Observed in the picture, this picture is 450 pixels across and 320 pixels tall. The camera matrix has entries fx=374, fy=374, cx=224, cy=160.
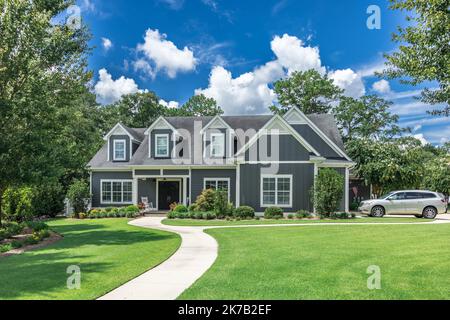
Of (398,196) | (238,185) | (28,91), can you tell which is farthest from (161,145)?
(398,196)

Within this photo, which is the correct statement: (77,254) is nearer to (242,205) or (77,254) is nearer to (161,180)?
(242,205)

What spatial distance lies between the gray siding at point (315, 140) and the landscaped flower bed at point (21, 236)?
18.2 m

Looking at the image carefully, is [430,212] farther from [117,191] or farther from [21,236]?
[21,236]

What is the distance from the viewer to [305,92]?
153ft

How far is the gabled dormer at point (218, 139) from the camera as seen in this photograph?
1065 inches

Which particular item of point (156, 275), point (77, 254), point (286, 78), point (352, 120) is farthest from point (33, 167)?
point (352, 120)

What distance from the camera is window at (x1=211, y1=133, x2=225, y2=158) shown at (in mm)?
26972

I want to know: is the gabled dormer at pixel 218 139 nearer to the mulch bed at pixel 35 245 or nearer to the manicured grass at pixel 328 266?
the manicured grass at pixel 328 266

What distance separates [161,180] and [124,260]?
1935 centimetres

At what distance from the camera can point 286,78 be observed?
47812 mm

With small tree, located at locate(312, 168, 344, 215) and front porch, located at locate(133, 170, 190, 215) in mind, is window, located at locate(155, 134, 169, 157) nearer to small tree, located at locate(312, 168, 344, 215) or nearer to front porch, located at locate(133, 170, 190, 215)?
front porch, located at locate(133, 170, 190, 215)

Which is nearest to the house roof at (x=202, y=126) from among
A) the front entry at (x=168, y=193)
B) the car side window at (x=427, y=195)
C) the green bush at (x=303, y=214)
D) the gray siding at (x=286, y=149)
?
the front entry at (x=168, y=193)

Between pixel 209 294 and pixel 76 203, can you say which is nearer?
pixel 209 294

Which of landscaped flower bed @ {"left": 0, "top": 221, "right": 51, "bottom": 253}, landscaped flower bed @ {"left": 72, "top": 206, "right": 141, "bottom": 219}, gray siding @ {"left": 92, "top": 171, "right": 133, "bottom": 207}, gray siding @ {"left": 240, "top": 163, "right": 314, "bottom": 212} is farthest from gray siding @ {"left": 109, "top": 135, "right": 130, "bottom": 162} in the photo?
landscaped flower bed @ {"left": 0, "top": 221, "right": 51, "bottom": 253}
